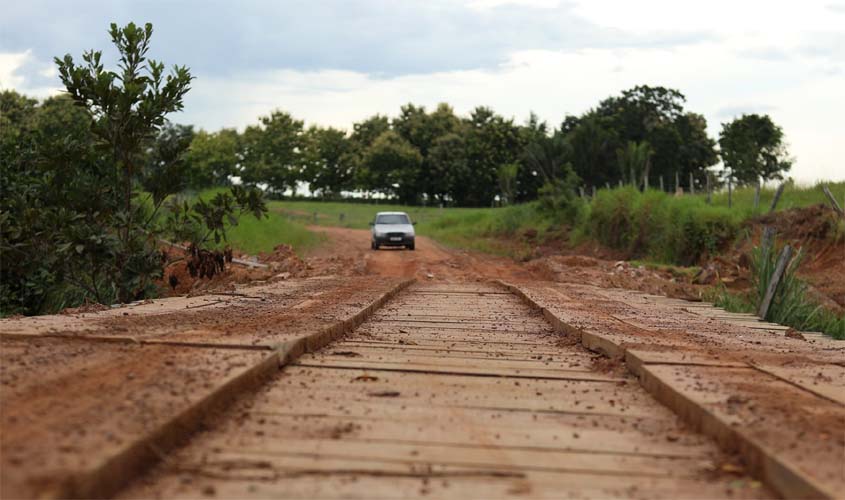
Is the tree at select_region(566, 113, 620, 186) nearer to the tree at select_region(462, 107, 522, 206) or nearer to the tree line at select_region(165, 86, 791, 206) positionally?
the tree line at select_region(165, 86, 791, 206)

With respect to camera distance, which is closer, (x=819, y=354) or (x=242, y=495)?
(x=242, y=495)

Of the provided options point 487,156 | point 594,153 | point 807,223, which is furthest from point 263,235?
point 487,156

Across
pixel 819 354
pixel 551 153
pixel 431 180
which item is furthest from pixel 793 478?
pixel 431 180

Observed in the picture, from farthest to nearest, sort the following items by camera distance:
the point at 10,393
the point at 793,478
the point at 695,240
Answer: the point at 695,240 < the point at 10,393 < the point at 793,478

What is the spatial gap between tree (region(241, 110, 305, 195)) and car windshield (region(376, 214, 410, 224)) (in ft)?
161

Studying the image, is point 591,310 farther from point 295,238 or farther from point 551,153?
point 551,153

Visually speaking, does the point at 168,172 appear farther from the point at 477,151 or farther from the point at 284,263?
the point at 477,151

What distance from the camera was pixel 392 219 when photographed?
98.0ft

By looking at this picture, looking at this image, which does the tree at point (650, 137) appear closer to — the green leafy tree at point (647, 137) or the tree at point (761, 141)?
the green leafy tree at point (647, 137)

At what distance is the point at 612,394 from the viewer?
428 centimetres

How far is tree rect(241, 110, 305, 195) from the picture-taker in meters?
77.9

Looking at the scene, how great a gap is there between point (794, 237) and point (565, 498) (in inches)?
688

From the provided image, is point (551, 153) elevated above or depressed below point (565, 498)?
above

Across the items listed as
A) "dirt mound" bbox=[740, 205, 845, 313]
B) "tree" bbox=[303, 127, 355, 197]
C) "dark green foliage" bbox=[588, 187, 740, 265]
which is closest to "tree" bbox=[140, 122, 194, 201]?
"dirt mound" bbox=[740, 205, 845, 313]
